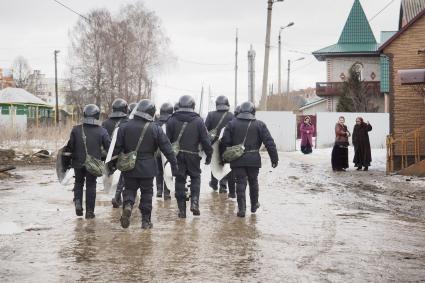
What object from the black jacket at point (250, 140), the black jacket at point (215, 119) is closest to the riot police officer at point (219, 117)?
the black jacket at point (215, 119)

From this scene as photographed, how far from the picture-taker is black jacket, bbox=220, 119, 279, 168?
31.8 feet

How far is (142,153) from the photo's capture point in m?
8.34

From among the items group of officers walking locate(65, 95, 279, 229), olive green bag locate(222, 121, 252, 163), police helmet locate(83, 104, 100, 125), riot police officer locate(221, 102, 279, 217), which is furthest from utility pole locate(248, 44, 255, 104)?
police helmet locate(83, 104, 100, 125)

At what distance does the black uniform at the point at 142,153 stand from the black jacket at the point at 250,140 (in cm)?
164

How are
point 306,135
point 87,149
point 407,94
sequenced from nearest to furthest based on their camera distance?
1. point 87,149
2. point 407,94
3. point 306,135

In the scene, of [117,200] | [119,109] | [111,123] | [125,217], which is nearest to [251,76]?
[119,109]

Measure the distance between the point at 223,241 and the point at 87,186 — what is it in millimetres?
2836

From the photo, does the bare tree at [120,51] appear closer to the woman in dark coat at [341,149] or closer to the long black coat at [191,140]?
the woman in dark coat at [341,149]

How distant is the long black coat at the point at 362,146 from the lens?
752 inches

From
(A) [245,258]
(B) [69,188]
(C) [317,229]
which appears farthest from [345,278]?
(B) [69,188]

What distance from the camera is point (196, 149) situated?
9.51 m

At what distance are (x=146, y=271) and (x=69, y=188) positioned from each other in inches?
320

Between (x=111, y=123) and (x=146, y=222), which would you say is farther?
(x=111, y=123)

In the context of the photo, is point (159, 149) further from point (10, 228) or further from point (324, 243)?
point (324, 243)
